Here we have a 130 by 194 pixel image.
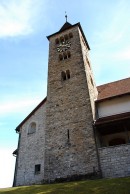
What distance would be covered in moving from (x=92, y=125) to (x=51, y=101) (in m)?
4.99

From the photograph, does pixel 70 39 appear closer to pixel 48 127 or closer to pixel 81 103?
pixel 81 103

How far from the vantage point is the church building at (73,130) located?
50.5 ft

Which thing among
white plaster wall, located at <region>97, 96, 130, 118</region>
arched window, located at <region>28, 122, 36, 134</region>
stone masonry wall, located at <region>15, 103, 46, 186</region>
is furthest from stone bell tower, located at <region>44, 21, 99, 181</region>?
arched window, located at <region>28, 122, 36, 134</region>

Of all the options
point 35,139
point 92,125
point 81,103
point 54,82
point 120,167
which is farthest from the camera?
point 54,82

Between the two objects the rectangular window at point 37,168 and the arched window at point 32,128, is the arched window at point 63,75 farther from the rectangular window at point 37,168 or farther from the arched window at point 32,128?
the rectangular window at point 37,168

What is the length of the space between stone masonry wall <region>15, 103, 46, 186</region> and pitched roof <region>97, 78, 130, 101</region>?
226 inches

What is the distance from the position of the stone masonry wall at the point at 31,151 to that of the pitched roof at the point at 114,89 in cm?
573

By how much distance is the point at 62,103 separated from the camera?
19516mm

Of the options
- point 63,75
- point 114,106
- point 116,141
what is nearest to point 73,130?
point 116,141

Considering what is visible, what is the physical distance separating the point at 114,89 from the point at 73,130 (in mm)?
6742

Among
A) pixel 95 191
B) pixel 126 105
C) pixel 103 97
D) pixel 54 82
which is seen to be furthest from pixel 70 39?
pixel 95 191

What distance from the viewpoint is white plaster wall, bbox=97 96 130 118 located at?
18.7 metres

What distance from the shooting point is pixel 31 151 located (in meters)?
19.3

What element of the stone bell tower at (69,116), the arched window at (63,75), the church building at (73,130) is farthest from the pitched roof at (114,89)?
the arched window at (63,75)
